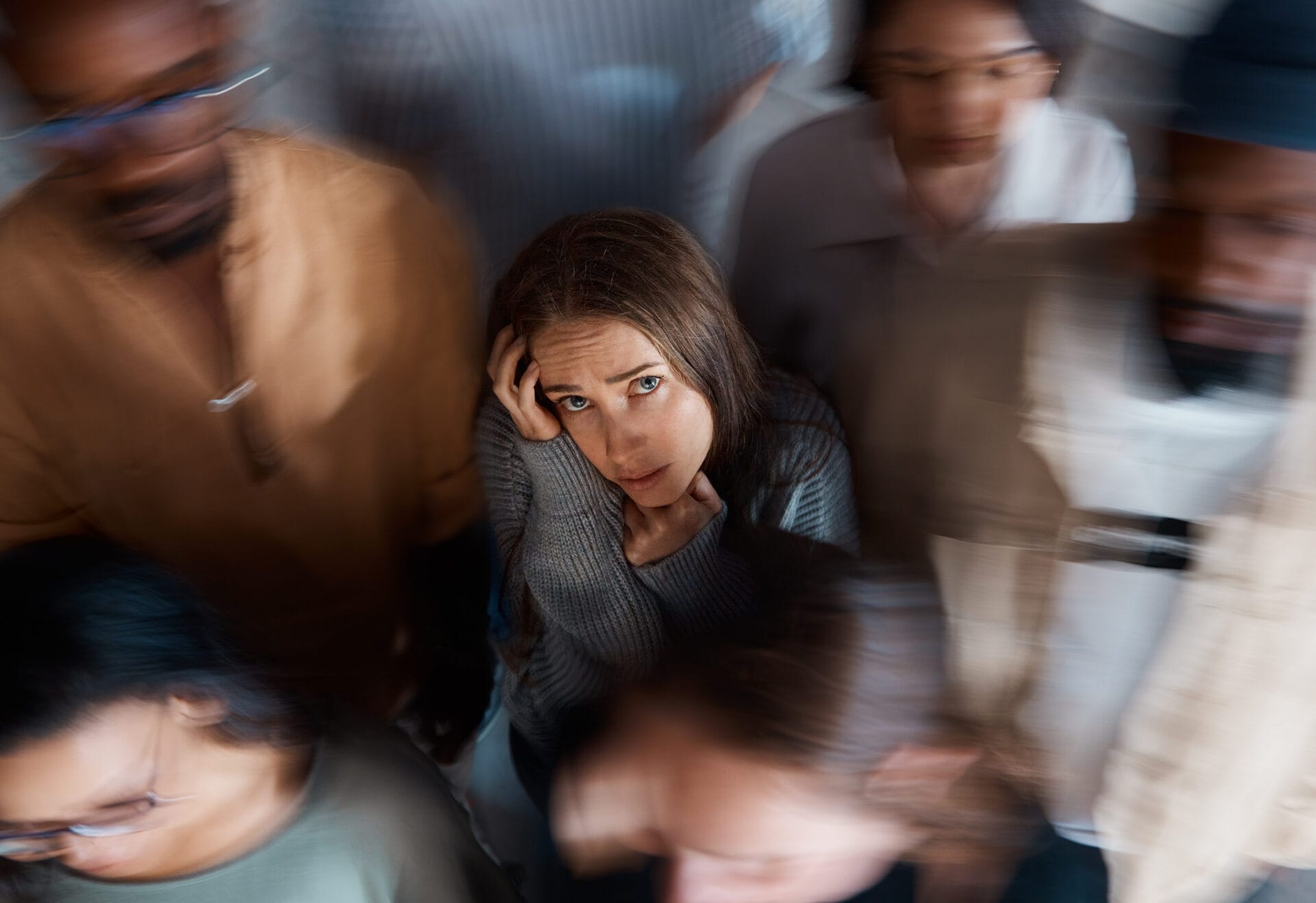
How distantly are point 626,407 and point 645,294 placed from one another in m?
0.08

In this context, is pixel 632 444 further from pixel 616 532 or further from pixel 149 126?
pixel 149 126

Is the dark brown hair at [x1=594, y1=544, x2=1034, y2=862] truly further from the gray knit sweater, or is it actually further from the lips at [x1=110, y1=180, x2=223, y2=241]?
the lips at [x1=110, y1=180, x2=223, y2=241]

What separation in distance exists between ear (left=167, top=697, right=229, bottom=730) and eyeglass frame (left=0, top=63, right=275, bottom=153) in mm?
349

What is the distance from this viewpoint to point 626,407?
64cm

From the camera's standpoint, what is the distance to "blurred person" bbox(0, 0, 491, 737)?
0.54m

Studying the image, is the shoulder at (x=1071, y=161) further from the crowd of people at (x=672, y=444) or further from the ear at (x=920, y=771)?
the ear at (x=920, y=771)

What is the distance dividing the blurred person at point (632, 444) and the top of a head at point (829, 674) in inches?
2.9

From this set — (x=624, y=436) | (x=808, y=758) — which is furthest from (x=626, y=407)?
(x=808, y=758)

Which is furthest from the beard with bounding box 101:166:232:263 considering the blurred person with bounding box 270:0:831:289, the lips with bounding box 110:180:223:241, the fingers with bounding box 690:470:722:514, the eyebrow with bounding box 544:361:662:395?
the fingers with bounding box 690:470:722:514

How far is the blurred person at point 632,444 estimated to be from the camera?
0.63 m

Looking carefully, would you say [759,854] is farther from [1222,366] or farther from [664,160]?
[664,160]

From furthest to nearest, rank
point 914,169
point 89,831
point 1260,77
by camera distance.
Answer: point 914,169 < point 89,831 < point 1260,77

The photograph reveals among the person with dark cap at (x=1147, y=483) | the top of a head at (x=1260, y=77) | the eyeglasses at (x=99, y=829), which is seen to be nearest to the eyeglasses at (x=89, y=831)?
the eyeglasses at (x=99, y=829)

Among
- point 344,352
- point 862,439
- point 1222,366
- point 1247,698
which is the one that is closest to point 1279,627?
point 1247,698
